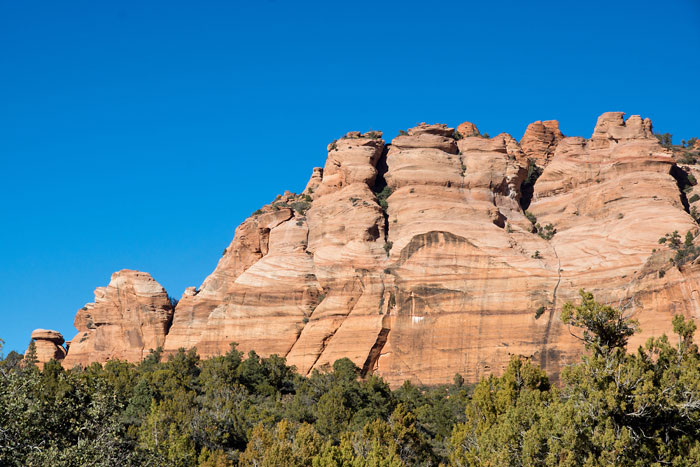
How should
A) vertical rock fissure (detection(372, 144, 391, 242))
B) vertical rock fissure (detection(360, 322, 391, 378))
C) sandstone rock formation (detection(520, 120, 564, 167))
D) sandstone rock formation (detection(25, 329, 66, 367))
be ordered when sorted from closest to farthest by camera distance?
vertical rock fissure (detection(360, 322, 391, 378)) < vertical rock fissure (detection(372, 144, 391, 242)) < sandstone rock formation (detection(25, 329, 66, 367)) < sandstone rock formation (detection(520, 120, 564, 167))

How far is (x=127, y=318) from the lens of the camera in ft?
344

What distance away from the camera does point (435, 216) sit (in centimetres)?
9456

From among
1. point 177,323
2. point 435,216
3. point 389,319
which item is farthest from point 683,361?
point 177,323

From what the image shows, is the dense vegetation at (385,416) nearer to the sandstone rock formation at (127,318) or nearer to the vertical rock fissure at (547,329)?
the vertical rock fissure at (547,329)

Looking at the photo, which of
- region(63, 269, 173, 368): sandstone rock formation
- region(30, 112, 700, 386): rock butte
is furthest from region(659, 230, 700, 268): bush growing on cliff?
region(63, 269, 173, 368): sandstone rock formation

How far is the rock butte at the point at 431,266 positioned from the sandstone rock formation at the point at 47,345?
339 centimetres

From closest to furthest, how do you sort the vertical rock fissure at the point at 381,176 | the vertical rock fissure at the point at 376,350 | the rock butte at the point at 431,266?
the rock butte at the point at 431,266, the vertical rock fissure at the point at 376,350, the vertical rock fissure at the point at 381,176

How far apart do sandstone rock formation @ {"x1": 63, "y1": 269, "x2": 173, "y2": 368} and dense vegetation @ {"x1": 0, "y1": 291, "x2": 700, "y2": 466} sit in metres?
21.3

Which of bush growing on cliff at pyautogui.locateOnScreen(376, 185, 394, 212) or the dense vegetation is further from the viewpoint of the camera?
bush growing on cliff at pyautogui.locateOnScreen(376, 185, 394, 212)

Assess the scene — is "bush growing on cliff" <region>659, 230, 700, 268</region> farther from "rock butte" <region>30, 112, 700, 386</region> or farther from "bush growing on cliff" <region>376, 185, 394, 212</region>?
"bush growing on cliff" <region>376, 185, 394, 212</region>

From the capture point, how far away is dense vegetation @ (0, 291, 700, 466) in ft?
115

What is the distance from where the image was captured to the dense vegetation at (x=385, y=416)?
35000 mm

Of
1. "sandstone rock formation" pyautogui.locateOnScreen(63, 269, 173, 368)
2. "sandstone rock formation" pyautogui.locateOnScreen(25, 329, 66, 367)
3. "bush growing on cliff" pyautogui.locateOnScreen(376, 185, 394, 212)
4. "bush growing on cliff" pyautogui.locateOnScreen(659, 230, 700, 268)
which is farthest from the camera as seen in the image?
"sandstone rock formation" pyautogui.locateOnScreen(25, 329, 66, 367)

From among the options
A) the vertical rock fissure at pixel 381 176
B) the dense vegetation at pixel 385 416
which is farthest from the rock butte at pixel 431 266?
the dense vegetation at pixel 385 416
